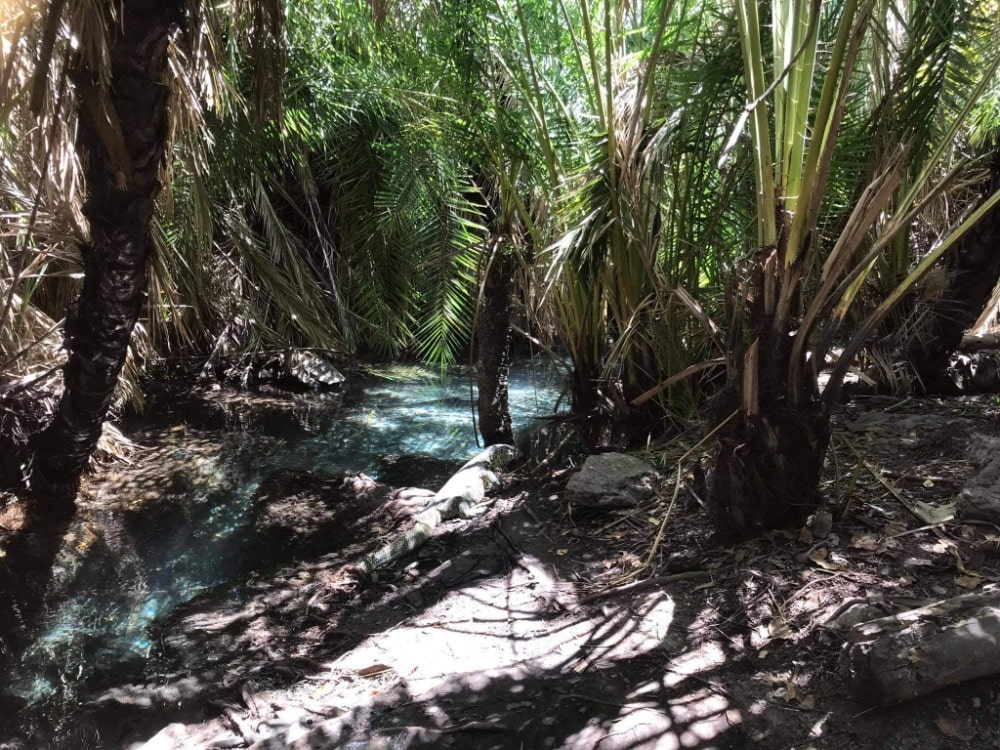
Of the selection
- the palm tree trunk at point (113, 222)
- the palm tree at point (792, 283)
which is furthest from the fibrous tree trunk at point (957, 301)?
the palm tree trunk at point (113, 222)

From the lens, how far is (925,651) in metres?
1.77

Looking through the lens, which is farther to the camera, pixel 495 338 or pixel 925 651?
pixel 495 338

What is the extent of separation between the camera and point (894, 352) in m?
3.98

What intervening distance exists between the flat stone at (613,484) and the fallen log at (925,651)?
1611 millimetres

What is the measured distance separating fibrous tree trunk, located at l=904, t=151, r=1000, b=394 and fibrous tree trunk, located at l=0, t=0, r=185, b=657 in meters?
3.66

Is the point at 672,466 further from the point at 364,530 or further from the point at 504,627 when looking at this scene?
the point at 364,530

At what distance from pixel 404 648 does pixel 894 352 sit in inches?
116

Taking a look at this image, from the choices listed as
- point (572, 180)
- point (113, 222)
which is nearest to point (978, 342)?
point (572, 180)

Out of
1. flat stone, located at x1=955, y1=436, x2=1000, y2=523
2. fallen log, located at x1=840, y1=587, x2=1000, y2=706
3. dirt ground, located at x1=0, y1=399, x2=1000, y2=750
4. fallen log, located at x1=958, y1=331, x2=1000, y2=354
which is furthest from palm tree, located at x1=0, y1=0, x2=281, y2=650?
fallen log, located at x1=958, y1=331, x2=1000, y2=354

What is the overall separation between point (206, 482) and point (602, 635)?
343 centimetres

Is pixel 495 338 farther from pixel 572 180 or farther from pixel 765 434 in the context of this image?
pixel 765 434

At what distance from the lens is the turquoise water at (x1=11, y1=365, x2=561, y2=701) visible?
10.5ft

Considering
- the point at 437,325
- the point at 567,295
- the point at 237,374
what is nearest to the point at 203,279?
the point at 237,374

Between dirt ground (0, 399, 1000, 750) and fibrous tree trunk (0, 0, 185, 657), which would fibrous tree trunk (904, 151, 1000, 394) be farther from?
fibrous tree trunk (0, 0, 185, 657)
